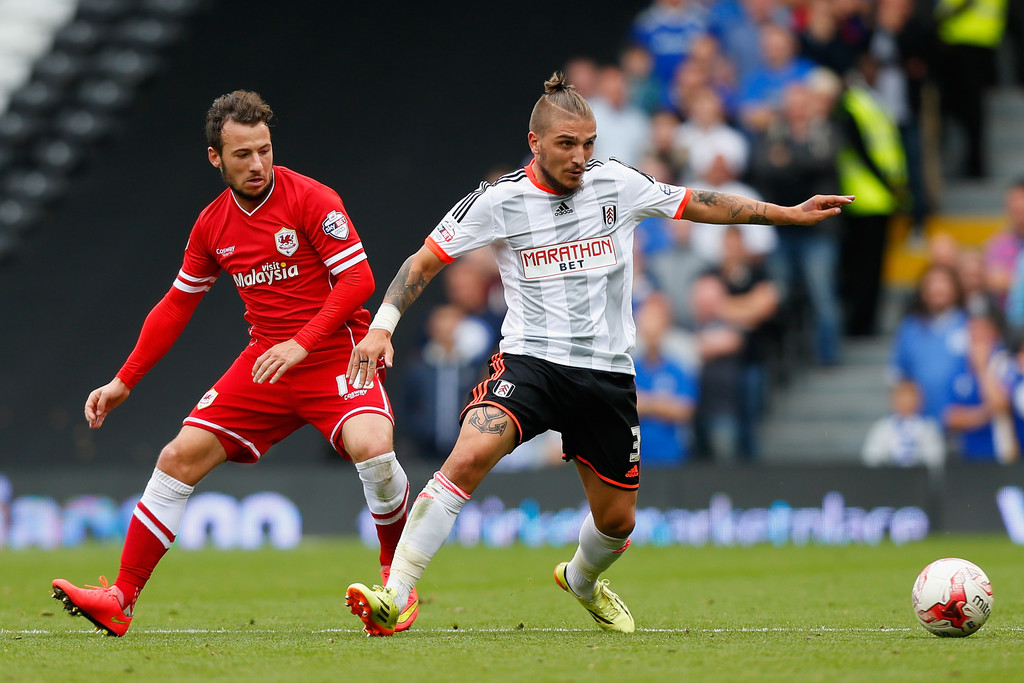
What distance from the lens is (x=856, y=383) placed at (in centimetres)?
1444

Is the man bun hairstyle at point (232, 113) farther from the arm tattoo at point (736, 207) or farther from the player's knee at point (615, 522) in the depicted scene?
the player's knee at point (615, 522)

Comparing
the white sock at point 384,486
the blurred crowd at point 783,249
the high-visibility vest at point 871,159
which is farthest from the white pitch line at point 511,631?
the high-visibility vest at point 871,159

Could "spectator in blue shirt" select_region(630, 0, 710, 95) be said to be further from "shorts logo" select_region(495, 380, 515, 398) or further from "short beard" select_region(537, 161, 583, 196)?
"shorts logo" select_region(495, 380, 515, 398)

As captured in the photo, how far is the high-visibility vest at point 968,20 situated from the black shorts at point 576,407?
1044 cm

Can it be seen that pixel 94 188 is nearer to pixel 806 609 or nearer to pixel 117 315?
pixel 117 315

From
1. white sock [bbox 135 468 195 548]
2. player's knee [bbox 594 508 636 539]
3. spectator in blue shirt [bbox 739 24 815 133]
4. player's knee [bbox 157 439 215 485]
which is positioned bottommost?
player's knee [bbox 594 508 636 539]

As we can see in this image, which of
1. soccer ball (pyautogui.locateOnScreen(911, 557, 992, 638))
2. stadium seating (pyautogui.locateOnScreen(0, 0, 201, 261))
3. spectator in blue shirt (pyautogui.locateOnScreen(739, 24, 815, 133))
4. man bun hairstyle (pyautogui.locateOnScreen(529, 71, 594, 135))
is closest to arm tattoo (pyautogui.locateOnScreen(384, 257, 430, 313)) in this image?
man bun hairstyle (pyautogui.locateOnScreen(529, 71, 594, 135))

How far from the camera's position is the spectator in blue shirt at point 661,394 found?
1298 centimetres

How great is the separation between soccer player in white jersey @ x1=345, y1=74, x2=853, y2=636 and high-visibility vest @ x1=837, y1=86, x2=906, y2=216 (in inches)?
309

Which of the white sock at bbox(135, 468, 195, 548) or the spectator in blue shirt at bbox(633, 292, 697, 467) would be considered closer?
the white sock at bbox(135, 468, 195, 548)

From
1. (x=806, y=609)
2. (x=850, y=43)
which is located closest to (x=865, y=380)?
(x=850, y=43)

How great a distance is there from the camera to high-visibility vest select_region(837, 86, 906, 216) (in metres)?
13.8

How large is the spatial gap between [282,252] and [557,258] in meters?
1.36

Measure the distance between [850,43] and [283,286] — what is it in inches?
389
